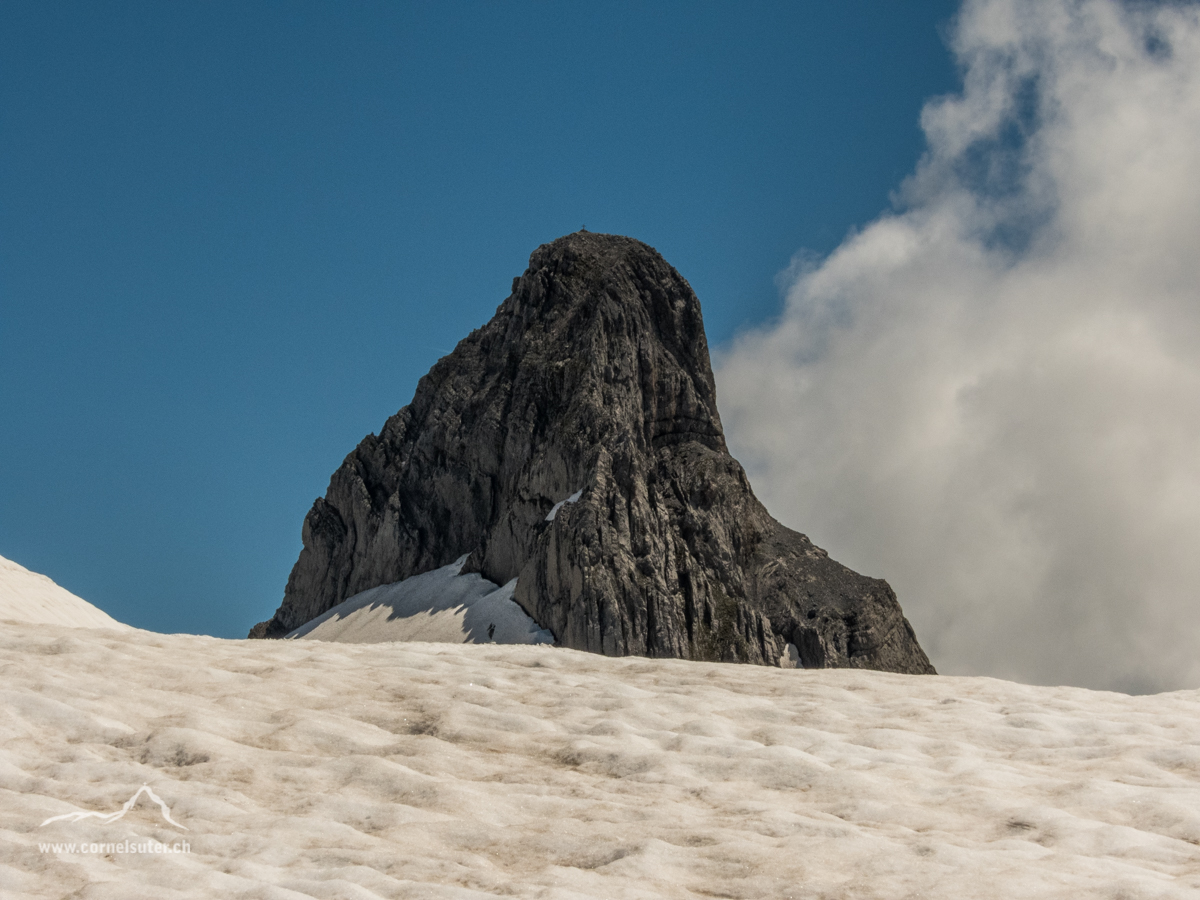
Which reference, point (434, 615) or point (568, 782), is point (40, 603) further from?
point (434, 615)

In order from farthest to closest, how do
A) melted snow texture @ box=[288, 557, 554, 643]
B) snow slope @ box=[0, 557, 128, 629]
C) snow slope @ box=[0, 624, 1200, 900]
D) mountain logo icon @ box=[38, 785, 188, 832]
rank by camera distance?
1. melted snow texture @ box=[288, 557, 554, 643]
2. snow slope @ box=[0, 557, 128, 629]
3. mountain logo icon @ box=[38, 785, 188, 832]
4. snow slope @ box=[0, 624, 1200, 900]

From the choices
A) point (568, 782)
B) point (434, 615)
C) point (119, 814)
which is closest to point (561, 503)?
point (434, 615)

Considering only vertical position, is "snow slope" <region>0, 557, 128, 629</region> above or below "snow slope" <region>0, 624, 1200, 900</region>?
above

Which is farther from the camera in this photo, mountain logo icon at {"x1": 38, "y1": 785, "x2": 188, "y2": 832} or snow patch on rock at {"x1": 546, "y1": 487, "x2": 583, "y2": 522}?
snow patch on rock at {"x1": 546, "y1": 487, "x2": 583, "y2": 522}

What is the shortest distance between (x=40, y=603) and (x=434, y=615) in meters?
88.7

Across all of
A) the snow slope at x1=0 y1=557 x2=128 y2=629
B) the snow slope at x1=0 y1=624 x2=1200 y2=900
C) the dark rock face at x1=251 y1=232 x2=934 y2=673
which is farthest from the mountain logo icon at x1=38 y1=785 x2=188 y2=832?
the dark rock face at x1=251 y1=232 x2=934 y2=673

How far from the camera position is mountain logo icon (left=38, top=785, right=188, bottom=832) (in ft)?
42.0

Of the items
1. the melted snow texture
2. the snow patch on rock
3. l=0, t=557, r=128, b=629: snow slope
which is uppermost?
the snow patch on rock

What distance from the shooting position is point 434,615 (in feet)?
383

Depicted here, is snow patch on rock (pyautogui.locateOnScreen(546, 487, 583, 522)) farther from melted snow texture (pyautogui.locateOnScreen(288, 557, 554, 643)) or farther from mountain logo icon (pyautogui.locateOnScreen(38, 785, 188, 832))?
mountain logo icon (pyautogui.locateOnScreen(38, 785, 188, 832))

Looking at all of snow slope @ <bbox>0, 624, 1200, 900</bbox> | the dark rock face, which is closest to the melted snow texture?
the dark rock face

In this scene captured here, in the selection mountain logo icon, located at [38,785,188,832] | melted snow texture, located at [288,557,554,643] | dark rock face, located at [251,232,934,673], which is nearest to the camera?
mountain logo icon, located at [38,785,188,832]

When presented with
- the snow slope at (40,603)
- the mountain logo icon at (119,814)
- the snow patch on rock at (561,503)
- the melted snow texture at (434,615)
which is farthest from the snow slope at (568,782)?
the snow patch on rock at (561,503)

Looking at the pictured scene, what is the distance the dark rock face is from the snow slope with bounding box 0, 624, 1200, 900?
78370mm
